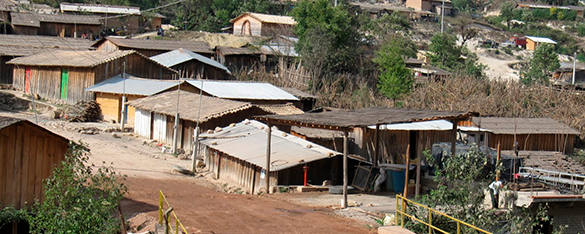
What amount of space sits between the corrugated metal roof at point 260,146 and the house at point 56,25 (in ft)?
108

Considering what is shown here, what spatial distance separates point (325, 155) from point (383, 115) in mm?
2932

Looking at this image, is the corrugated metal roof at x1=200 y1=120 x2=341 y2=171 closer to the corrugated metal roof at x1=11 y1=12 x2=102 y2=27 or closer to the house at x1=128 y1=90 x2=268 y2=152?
the house at x1=128 y1=90 x2=268 y2=152

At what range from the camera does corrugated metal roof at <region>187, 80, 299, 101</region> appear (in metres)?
37.7

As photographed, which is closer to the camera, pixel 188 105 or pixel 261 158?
pixel 261 158

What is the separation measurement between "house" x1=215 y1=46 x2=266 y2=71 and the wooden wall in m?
21.5

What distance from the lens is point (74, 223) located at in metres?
14.7

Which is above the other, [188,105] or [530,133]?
[188,105]

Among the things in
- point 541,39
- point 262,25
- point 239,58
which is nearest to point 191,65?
point 239,58

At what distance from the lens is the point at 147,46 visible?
49.9 meters

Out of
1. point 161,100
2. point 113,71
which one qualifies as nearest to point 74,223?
point 161,100

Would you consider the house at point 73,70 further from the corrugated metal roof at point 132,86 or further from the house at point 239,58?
the house at point 239,58

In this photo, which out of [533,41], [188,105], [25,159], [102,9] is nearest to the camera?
[25,159]

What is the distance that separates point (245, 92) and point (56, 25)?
82.7ft

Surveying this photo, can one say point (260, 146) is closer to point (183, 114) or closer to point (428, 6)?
point (183, 114)
